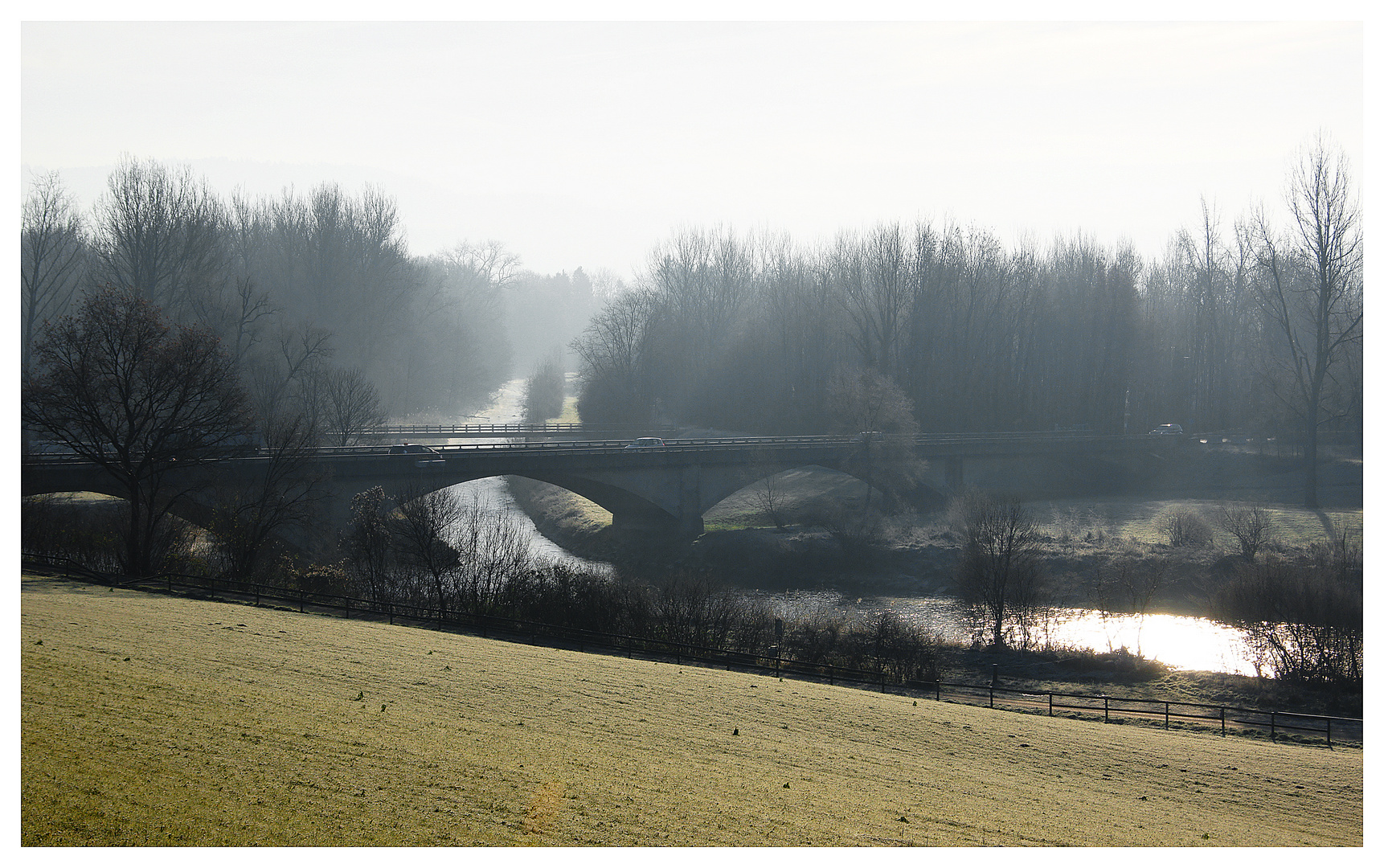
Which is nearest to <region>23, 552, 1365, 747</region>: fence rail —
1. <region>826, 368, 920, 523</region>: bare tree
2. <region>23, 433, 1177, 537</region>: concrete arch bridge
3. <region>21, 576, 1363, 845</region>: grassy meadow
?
<region>21, 576, 1363, 845</region>: grassy meadow

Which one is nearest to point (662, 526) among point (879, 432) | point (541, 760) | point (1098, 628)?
point (879, 432)

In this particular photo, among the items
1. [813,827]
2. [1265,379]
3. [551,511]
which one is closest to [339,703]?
[813,827]

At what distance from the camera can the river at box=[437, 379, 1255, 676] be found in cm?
3306

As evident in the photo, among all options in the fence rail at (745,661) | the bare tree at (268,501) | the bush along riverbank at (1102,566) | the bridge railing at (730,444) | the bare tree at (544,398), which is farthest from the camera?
the bare tree at (544,398)

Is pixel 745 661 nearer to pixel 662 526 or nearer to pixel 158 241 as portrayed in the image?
pixel 662 526

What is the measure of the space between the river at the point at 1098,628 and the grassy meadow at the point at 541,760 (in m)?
11.1

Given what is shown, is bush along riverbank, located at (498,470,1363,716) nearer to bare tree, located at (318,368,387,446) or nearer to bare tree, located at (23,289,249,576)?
bare tree, located at (318,368,387,446)

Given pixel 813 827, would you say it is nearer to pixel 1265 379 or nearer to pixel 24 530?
pixel 24 530

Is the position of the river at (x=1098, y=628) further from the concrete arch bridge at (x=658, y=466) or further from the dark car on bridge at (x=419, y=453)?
the dark car on bridge at (x=419, y=453)

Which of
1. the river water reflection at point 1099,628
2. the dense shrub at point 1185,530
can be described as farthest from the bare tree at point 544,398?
the dense shrub at point 1185,530

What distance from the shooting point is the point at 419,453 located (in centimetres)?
4834

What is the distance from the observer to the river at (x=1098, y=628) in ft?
108

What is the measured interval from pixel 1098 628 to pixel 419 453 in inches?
1392

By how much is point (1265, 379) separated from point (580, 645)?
66.3 m
